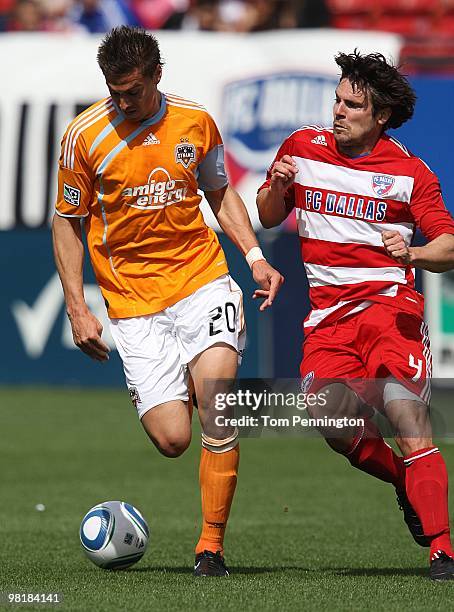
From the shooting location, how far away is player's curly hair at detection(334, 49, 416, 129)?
20.2 feet

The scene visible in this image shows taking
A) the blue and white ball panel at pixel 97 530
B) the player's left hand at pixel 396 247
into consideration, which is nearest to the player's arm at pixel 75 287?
the blue and white ball panel at pixel 97 530

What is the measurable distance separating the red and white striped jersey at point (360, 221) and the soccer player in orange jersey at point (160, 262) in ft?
0.91

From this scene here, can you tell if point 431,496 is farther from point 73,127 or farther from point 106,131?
point 73,127

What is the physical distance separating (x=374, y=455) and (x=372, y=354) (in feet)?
1.70

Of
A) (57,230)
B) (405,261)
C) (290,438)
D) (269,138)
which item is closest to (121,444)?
(290,438)

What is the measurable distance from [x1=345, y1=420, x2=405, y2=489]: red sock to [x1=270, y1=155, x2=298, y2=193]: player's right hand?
3.84 feet

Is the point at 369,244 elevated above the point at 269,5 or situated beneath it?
elevated above

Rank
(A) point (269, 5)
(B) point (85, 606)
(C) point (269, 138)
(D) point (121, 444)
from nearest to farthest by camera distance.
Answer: (B) point (85, 606) → (D) point (121, 444) → (C) point (269, 138) → (A) point (269, 5)

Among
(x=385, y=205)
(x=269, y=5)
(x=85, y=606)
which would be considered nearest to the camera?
(x=85, y=606)

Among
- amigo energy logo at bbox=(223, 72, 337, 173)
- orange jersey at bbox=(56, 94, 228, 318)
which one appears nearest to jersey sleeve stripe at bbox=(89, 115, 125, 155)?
orange jersey at bbox=(56, 94, 228, 318)

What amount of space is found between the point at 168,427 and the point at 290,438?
6.41 meters

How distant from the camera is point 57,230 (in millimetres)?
6309

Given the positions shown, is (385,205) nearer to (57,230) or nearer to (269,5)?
(57,230)

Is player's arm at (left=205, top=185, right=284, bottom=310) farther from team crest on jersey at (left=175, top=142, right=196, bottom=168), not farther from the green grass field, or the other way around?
the green grass field
